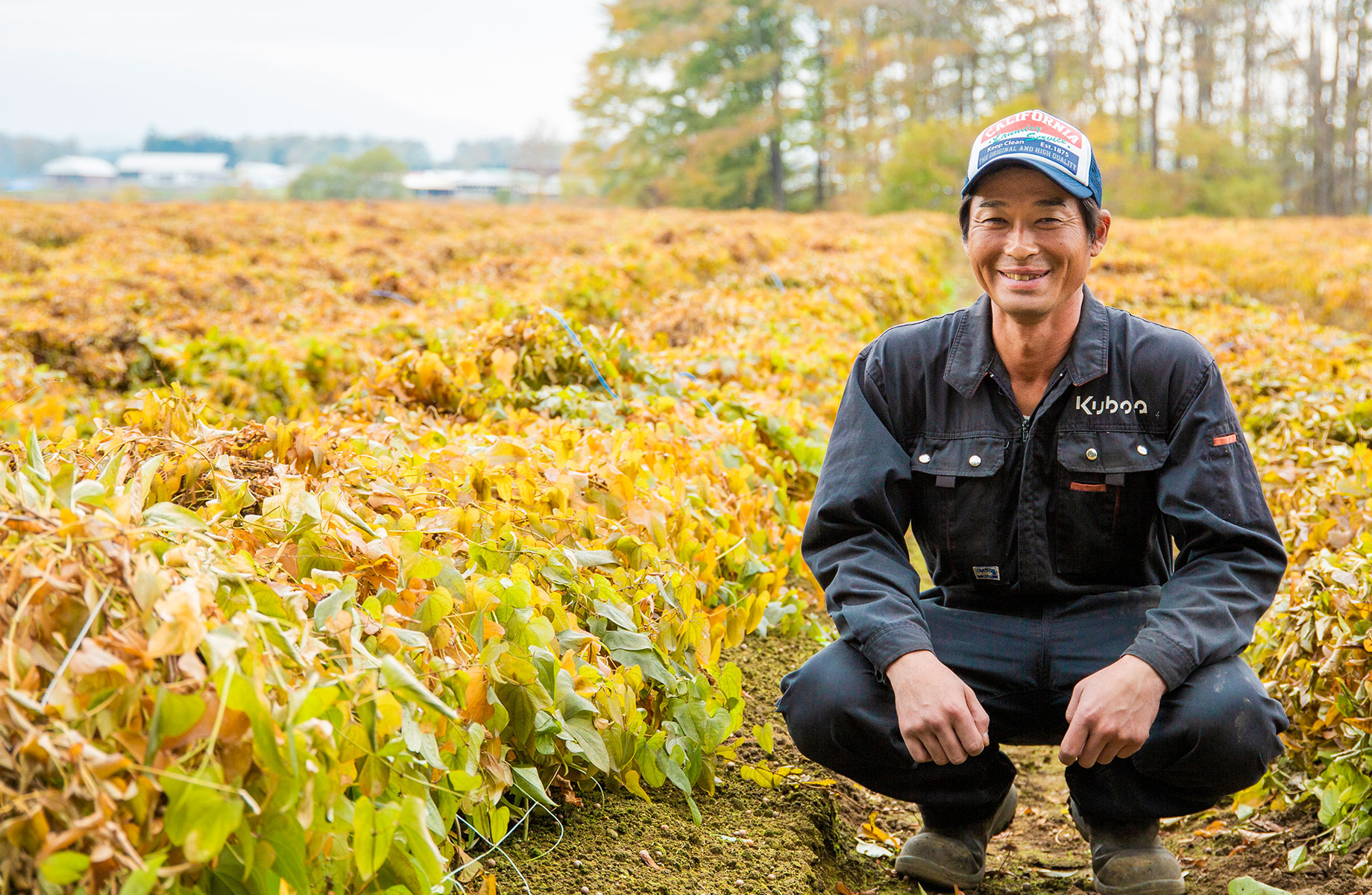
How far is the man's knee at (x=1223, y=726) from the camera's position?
2.03m

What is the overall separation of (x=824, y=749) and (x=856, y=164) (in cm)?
4405

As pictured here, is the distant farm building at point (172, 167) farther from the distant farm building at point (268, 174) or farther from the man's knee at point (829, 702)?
the man's knee at point (829, 702)

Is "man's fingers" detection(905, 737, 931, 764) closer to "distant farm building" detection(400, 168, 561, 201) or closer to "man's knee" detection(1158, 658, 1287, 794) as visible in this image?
"man's knee" detection(1158, 658, 1287, 794)

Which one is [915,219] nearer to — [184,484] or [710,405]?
[710,405]

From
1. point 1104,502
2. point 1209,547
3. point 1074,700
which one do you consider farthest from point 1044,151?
point 1074,700

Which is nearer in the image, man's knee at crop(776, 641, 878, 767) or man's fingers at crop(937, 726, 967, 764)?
man's fingers at crop(937, 726, 967, 764)

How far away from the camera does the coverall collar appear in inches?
91.2

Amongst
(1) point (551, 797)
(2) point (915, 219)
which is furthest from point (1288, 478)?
A: (2) point (915, 219)

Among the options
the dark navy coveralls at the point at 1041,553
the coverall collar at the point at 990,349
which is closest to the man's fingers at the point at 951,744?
the dark navy coveralls at the point at 1041,553

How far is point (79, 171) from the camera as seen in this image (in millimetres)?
76000

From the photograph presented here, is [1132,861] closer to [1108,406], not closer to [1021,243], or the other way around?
[1108,406]

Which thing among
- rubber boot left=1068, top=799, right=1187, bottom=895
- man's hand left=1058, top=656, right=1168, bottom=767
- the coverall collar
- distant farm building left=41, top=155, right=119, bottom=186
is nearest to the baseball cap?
the coverall collar

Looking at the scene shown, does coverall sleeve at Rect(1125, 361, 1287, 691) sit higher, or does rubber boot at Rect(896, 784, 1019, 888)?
coverall sleeve at Rect(1125, 361, 1287, 691)

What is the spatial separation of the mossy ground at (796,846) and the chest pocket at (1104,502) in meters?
0.72
